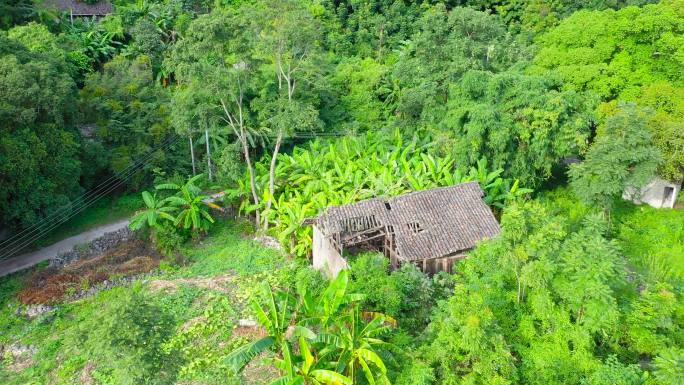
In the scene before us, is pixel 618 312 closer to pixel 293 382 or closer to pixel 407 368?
pixel 407 368

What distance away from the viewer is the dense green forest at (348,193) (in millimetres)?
10867

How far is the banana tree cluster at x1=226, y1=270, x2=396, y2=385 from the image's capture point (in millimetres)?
10625

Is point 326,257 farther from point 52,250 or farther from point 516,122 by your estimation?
point 52,250

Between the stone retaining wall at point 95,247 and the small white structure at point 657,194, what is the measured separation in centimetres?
1987

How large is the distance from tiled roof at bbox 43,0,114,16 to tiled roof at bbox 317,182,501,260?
24.9 metres

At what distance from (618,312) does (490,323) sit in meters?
2.83

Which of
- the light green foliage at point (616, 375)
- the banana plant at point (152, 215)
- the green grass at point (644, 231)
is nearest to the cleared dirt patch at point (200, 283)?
the banana plant at point (152, 215)

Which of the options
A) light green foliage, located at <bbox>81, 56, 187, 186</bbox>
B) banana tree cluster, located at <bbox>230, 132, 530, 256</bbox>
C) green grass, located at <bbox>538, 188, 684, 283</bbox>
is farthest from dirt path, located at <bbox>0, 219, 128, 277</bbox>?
green grass, located at <bbox>538, 188, 684, 283</bbox>

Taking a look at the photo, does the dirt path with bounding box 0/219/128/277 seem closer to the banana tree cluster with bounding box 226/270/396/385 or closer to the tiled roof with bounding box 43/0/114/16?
the banana tree cluster with bounding box 226/270/396/385

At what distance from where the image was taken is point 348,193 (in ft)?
63.9

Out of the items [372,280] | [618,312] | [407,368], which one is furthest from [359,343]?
[618,312]

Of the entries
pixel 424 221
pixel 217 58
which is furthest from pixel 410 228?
pixel 217 58

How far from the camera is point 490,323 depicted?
10.3 meters

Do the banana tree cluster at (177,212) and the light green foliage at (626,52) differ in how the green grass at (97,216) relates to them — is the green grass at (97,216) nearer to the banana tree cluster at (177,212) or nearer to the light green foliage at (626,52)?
the banana tree cluster at (177,212)
